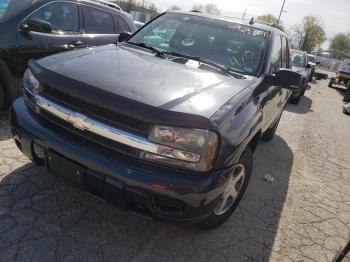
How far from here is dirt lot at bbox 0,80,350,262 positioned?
102 inches

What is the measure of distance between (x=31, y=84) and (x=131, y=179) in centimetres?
123

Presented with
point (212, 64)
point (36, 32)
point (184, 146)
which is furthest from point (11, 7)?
point (184, 146)

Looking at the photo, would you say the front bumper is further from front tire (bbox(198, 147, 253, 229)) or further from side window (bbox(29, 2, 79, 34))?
side window (bbox(29, 2, 79, 34))

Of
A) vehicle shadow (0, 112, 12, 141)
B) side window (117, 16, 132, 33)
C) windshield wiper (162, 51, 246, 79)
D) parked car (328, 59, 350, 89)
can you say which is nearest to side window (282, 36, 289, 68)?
windshield wiper (162, 51, 246, 79)

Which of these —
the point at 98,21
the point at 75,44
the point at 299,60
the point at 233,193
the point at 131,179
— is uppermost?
the point at 98,21

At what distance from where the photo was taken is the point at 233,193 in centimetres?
309

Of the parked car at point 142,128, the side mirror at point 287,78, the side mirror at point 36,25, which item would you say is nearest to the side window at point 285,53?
the side mirror at point 287,78

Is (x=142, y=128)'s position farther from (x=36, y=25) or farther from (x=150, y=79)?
(x=36, y=25)

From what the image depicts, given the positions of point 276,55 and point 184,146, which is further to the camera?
point 276,55

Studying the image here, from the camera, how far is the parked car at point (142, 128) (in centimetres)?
221

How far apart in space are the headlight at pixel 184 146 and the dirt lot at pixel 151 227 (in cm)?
87

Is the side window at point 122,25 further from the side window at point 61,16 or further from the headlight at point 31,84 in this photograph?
the headlight at point 31,84

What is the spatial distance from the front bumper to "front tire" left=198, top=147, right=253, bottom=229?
1.49 ft

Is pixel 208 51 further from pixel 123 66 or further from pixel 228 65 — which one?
pixel 123 66
